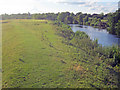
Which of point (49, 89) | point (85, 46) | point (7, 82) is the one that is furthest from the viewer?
point (85, 46)

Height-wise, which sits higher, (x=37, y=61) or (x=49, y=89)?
(x=37, y=61)

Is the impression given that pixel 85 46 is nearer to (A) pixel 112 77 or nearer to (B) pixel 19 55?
(A) pixel 112 77

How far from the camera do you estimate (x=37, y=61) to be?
15.2 m

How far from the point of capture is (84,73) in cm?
1286

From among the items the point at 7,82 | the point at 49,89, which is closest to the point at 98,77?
the point at 49,89

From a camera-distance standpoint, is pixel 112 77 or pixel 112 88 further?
pixel 112 77

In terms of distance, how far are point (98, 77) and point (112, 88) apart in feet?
5.99

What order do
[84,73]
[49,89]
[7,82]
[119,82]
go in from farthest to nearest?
[84,73], [119,82], [7,82], [49,89]

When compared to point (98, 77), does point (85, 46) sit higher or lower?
higher

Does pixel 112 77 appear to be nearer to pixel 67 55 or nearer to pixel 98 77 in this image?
pixel 98 77

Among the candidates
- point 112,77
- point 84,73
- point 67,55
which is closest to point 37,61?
point 67,55

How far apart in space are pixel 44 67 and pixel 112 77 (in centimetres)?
761

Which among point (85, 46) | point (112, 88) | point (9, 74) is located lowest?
point (112, 88)

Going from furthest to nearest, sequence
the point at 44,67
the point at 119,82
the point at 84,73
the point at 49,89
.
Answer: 1. the point at 44,67
2. the point at 84,73
3. the point at 119,82
4. the point at 49,89
